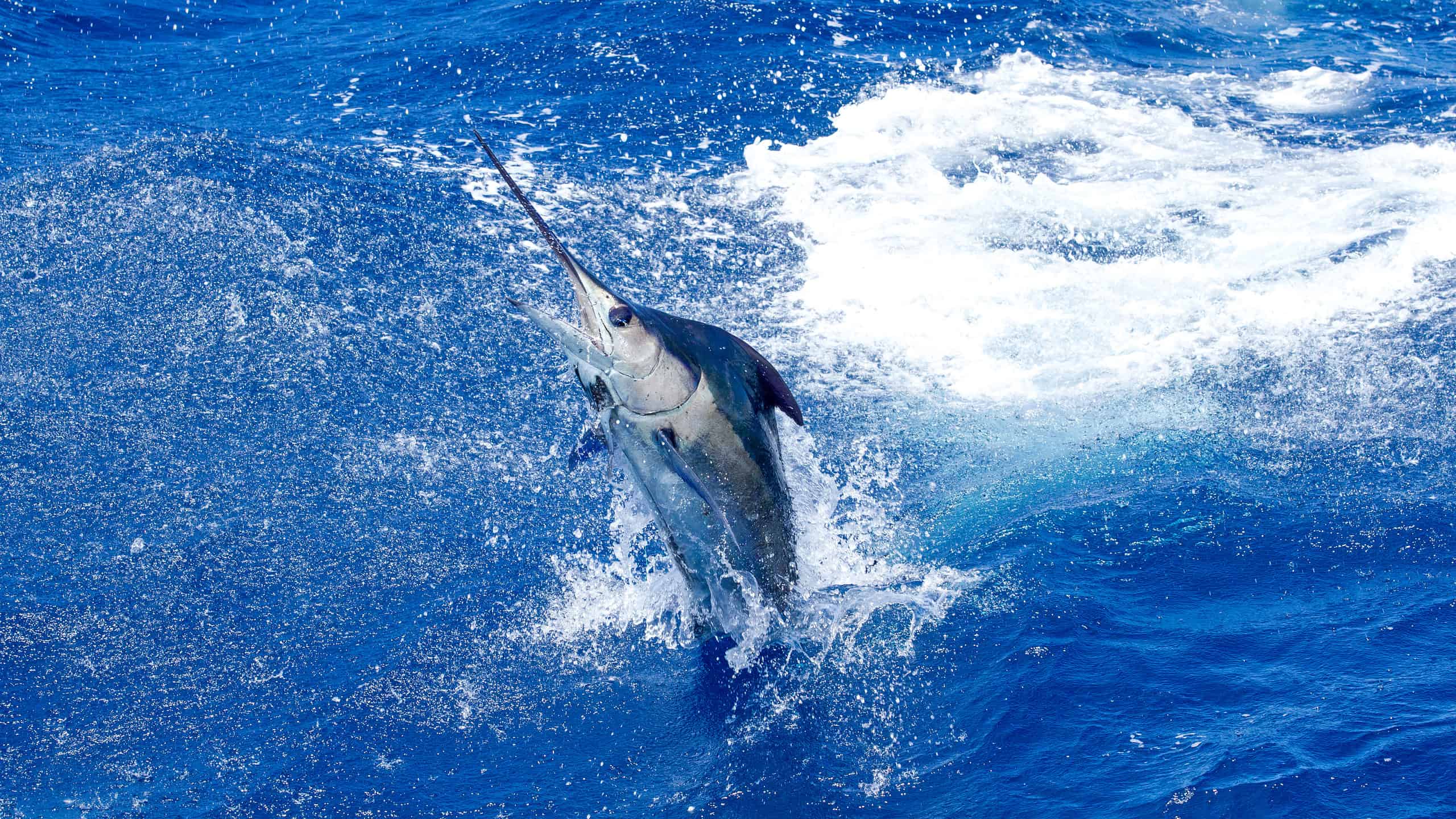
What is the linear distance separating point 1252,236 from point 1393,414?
3159 mm

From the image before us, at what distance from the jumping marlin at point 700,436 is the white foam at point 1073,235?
3.10m

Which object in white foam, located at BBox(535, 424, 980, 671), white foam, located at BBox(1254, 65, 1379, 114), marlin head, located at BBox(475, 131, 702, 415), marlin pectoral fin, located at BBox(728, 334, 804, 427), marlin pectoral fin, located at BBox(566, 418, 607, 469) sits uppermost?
marlin head, located at BBox(475, 131, 702, 415)

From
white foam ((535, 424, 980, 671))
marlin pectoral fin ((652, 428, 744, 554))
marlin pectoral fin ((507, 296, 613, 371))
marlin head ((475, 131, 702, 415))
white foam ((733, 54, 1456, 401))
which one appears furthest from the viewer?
white foam ((733, 54, 1456, 401))

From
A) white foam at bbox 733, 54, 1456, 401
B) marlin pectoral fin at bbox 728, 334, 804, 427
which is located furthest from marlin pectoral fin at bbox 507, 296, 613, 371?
white foam at bbox 733, 54, 1456, 401

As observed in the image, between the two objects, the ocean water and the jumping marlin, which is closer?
the jumping marlin

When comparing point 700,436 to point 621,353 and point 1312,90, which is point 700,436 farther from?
point 1312,90

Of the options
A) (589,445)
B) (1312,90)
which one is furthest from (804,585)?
(1312,90)

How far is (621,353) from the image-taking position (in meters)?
6.55

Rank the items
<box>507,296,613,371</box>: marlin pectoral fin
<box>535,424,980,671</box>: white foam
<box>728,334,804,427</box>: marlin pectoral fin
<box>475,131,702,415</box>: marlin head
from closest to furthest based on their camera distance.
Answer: <box>475,131,702,415</box>: marlin head
<box>507,296,613,371</box>: marlin pectoral fin
<box>728,334,804,427</box>: marlin pectoral fin
<box>535,424,980,671</box>: white foam

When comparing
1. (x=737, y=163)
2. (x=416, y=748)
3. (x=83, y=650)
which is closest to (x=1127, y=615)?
(x=416, y=748)

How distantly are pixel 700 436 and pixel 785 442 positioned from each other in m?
2.25

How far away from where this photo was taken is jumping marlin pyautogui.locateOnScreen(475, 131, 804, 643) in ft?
21.6

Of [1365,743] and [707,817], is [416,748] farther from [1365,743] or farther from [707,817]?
[1365,743]

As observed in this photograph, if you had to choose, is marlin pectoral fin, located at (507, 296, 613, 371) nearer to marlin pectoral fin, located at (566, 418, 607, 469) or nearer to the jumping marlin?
the jumping marlin
